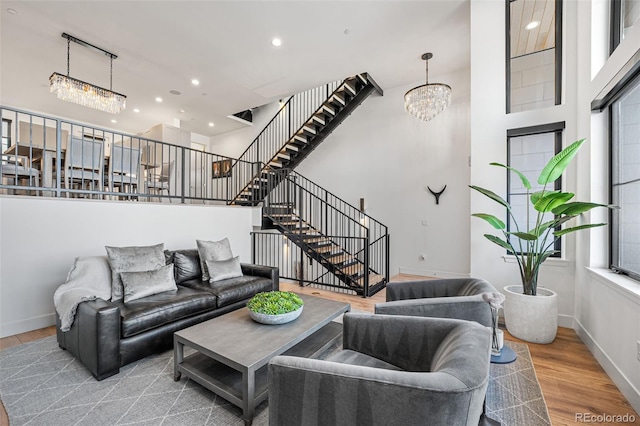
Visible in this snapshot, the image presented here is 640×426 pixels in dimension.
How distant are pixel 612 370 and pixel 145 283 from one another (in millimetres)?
4249

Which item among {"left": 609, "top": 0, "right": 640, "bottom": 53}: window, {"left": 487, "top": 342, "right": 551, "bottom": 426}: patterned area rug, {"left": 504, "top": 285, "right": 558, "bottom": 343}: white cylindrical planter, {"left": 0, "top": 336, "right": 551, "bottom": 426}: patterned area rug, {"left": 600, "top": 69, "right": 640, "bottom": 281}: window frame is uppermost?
{"left": 609, "top": 0, "right": 640, "bottom": 53}: window

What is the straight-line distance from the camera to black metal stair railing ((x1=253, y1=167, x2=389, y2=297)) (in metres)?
5.05

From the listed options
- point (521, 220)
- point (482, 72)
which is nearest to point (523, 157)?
point (521, 220)

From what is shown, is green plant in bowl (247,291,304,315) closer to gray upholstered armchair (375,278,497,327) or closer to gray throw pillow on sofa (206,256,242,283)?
gray upholstered armchair (375,278,497,327)

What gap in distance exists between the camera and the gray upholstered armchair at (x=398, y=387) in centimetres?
92

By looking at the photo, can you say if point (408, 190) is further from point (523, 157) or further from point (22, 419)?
point (22, 419)

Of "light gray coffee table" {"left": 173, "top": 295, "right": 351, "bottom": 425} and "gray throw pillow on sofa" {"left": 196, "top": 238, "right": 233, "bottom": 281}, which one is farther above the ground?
"gray throw pillow on sofa" {"left": 196, "top": 238, "right": 233, "bottom": 281}

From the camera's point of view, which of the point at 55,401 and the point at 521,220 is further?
the point at 521,220

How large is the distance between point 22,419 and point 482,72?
5.51 meters

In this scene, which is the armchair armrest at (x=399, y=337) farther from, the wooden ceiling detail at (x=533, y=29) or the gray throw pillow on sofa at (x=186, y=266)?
the wooden ceiling detail at (x=533, y=29)

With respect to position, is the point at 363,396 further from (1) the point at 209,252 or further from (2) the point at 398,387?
(1) the point at 209,252

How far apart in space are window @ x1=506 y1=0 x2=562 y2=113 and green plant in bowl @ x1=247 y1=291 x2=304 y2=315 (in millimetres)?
3584

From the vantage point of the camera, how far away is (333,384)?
1112 millimetres

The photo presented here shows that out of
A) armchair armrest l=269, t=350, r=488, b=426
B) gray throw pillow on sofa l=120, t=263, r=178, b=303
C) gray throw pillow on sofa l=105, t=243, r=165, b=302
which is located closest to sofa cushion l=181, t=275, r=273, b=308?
gray throw pillow on sofa l=120, t=263, r=178, b=303
